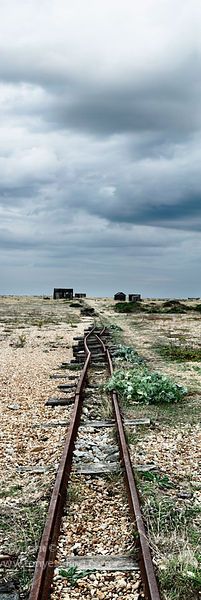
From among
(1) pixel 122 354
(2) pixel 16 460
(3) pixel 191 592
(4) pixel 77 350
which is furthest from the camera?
(4) pixel 77 350

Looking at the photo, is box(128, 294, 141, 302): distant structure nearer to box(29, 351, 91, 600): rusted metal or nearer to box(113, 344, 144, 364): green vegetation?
box(113, 344, 144, 364): green vegetation

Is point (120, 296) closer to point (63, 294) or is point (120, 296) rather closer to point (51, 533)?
point (63, 294)

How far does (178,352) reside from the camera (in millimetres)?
18188

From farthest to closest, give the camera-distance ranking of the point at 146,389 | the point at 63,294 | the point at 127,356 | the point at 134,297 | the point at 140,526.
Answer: the point at 63,294 → the point at 134,297 → the point at 127,356 → the point at 146,389 → the point at 140,526

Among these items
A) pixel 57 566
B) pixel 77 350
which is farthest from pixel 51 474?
pixel 77 350

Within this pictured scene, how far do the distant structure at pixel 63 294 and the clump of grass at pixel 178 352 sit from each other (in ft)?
181

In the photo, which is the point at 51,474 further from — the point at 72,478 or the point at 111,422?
the point at 111,422

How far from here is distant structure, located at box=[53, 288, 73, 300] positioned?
248 feet

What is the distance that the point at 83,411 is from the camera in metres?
9.67

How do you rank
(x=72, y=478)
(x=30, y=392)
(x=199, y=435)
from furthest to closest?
(x=30, y=392) → (x=199, y=435) → (x=72, y=478)

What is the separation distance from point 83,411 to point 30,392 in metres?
2.35

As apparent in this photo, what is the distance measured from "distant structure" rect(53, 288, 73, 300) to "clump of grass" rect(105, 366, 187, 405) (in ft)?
210

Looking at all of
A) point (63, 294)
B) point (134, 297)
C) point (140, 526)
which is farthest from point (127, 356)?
point (63, 294)

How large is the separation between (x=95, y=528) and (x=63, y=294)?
7099 cm
